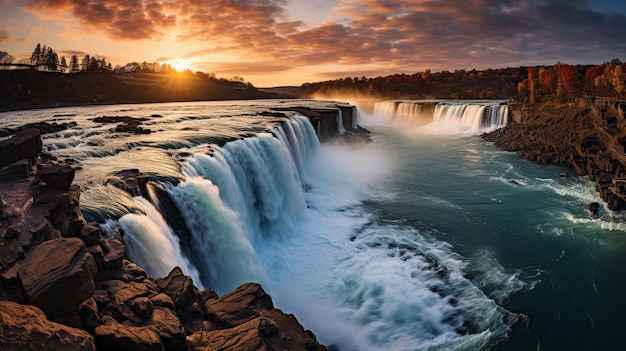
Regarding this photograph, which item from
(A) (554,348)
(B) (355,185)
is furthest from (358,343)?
(B) (355,185)

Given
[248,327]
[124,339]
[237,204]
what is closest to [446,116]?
[237,204]

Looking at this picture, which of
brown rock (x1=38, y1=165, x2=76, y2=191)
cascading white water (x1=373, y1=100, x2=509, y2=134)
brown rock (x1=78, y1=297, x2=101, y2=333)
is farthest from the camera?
cascading white water (x1=373, y1=100, x2=509, y2=134)

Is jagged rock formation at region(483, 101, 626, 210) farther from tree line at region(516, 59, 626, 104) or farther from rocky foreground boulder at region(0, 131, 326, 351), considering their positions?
rocky foreground boulder at region(0, 131, 326, 351)

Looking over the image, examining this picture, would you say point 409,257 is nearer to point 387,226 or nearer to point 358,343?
point 387,226

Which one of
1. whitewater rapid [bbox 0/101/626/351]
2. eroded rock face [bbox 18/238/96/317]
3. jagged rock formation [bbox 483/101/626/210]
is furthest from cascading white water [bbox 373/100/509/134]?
eroded rock face [bbox 18/238/96/317]

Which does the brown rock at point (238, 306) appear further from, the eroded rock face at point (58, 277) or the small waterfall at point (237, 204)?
the small waterfall at point (237, 204)

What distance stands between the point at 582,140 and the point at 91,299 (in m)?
32.5

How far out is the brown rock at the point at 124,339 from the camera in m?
4.44

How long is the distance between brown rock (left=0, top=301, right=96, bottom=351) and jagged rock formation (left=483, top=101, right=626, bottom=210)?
2188cm

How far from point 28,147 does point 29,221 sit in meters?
3.41

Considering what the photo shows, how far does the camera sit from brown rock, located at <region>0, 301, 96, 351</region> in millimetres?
3674

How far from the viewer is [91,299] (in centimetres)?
507

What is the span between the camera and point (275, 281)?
40.3 feet

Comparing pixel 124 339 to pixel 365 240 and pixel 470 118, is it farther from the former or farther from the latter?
pixel 470 118
